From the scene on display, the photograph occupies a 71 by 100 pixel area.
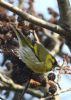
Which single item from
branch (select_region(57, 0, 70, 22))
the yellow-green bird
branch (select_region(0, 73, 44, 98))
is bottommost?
the yellow-green bird

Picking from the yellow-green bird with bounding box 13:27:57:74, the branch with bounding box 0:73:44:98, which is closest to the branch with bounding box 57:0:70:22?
the branch with bounding box 0:73:44:98

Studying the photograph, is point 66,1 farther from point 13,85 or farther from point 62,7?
point 13,85

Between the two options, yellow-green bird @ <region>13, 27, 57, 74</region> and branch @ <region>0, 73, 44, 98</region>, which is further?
branch @ <region>0, 73, 44, 98</region>

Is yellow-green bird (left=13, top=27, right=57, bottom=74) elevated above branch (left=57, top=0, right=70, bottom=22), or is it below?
below

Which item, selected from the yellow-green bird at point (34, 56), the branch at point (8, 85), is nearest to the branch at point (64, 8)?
the branch at point (8, 85)

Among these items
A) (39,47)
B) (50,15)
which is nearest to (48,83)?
(39,47)

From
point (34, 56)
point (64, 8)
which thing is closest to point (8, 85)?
point (64, 8)

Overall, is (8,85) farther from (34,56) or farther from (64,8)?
(34,56)

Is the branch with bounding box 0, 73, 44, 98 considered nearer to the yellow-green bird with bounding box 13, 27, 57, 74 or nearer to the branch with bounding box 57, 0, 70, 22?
the branch with bounding box 57, 0, 70, 22

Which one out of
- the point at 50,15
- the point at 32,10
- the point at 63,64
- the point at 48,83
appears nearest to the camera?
the point at 63,64
